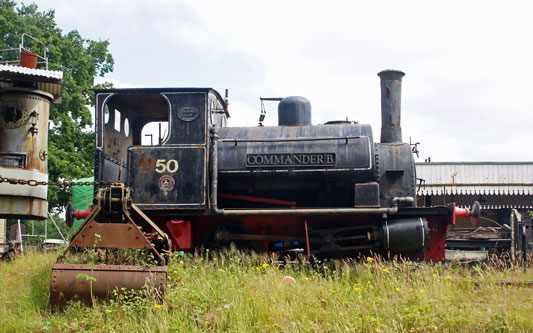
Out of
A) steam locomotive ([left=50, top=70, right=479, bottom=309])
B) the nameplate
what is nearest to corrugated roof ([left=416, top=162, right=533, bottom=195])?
steam locomotive ([left=50, top=70, right=479, bottom=309])

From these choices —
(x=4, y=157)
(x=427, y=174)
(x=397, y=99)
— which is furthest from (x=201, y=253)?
(x=427, y=174)

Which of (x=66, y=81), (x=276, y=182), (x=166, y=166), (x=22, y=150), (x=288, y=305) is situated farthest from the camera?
(x=66, y=81)

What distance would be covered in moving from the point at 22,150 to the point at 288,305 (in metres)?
7.23

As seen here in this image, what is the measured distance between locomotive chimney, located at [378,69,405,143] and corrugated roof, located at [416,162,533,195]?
38.4ft

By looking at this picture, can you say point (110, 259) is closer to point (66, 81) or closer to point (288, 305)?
point (288, 305)

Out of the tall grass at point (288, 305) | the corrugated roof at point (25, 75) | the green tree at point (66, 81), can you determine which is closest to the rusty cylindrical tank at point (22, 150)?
the corrugated roof at point (25, 75)

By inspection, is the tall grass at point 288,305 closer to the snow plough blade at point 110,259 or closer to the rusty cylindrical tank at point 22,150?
the snow plough blade at point 110,259

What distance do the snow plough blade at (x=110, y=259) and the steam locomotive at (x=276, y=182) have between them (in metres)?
1.19

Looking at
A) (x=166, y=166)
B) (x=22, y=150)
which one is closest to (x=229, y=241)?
(x=166, y=166)

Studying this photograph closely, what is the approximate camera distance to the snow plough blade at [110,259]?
5.38 m

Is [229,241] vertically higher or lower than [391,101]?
lower

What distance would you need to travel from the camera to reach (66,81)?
24.3 m

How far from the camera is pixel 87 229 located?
5.91m

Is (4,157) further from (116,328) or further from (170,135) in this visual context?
(116,328)
